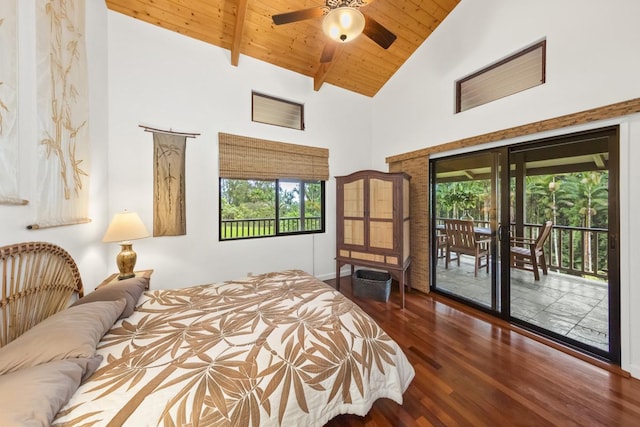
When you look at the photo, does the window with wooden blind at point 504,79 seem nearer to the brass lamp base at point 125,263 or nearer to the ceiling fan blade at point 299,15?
the ceiling fan blade at point 299,15

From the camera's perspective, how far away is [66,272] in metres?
1.65

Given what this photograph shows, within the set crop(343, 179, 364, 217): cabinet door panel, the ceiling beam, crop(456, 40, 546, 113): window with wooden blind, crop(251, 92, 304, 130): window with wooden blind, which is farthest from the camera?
crop(251, 92, 304, 130): window with wooden blind

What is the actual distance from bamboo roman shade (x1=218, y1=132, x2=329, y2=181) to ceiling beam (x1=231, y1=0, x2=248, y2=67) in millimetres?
988

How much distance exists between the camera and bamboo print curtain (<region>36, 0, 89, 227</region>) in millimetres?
1419

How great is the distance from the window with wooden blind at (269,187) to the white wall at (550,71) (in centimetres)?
164

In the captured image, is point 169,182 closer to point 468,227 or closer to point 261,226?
point 261,226

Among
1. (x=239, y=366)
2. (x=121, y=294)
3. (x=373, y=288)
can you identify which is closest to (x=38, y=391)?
(x=239, y=366)

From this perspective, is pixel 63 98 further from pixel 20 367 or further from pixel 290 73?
pixel 290 73

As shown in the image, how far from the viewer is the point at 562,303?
93.1 inches

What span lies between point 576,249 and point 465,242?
101 centimetres

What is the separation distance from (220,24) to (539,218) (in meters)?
4.23

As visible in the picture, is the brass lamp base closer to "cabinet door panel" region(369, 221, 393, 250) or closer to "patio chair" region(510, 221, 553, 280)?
"cabinet door panel" region(369, 221, 393, 250)

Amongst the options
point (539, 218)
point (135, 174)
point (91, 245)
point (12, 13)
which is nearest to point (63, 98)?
point (12, 13)

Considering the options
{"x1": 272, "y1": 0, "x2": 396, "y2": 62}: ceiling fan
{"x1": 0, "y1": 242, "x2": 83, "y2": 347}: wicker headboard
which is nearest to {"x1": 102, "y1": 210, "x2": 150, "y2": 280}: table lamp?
{"x1": 0, "y1": 242, "x2": 83, "y2": 347}: wicker headboard
